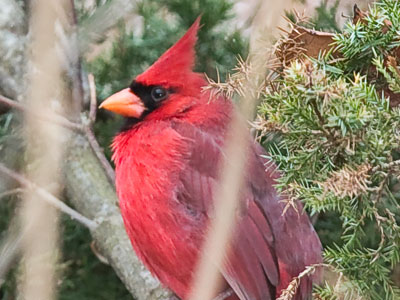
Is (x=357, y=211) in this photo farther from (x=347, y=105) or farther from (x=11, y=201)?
(x=11, y=201)

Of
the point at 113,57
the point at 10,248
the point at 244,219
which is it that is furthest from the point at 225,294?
the point at 113,57

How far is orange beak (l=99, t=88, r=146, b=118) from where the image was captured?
115 centimetres

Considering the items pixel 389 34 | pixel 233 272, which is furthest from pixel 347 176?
pixel 233 272

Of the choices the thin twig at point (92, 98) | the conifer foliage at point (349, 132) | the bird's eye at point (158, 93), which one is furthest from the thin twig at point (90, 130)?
the conifer foliage at point (349, 132)

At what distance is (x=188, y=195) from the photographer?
1058 mm

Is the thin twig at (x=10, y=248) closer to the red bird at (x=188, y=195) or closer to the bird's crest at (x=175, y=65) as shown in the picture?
the red bird at (x=188, y=195)

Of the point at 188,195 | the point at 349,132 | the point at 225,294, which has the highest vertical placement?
the point at 349,132

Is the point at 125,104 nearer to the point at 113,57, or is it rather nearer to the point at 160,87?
the point at 160,87

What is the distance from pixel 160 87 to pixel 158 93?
0.01 m

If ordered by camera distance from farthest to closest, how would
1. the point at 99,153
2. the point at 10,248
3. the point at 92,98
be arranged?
the point at 99,153 < the point at 92,98 < the point at 10,248

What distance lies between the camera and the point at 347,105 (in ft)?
1.85

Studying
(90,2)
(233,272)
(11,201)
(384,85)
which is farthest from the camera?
(90,2)

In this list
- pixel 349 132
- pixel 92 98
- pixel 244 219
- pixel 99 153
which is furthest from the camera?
pixel 99 153

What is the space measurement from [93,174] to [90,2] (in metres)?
0.38
